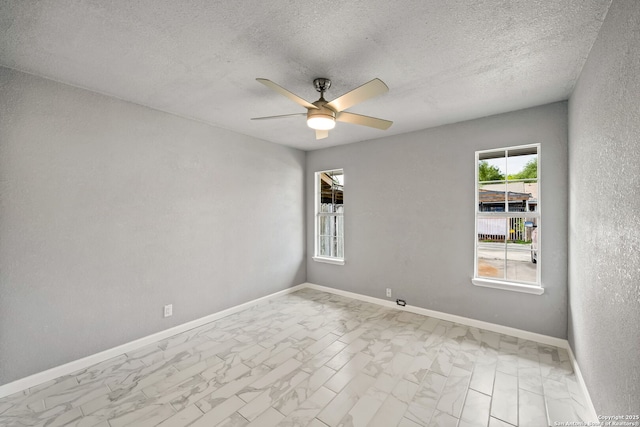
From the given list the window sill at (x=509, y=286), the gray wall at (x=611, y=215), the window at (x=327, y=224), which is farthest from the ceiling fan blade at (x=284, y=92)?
the window sill at (x=509, y=286)

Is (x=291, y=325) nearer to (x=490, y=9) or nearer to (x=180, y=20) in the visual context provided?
(x=180, y=20)

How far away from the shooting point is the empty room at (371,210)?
1568mm

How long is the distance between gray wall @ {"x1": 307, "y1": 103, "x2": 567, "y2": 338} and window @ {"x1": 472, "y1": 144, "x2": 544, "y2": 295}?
0.09 meters

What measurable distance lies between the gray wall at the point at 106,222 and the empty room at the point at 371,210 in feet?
0.06

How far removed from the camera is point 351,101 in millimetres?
2062

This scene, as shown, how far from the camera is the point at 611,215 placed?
145 cm

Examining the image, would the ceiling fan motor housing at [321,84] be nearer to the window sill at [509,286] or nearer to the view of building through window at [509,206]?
the view of building through window at [509,206]

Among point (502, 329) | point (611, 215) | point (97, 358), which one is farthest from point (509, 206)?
point (97, 358)

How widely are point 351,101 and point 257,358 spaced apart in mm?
2518

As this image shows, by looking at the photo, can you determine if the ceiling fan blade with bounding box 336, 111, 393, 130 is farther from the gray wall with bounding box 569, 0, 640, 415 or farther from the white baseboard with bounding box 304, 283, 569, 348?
the white baseboard with bounding box 304, 283, 569, 348

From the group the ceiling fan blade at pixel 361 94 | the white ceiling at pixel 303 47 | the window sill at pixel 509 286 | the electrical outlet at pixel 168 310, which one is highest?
the white ceiling at pixel 303 47

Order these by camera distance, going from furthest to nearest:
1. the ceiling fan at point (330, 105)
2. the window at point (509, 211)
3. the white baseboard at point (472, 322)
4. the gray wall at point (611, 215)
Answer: the window at point (509, 211)
the white baseboard at point (472, 322)
the ceiling fan at point (330, 105)
the gray wall at point (611, 215)

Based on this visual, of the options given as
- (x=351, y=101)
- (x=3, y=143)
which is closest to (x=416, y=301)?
(x=351, y=101)

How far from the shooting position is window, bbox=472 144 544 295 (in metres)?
2.96
